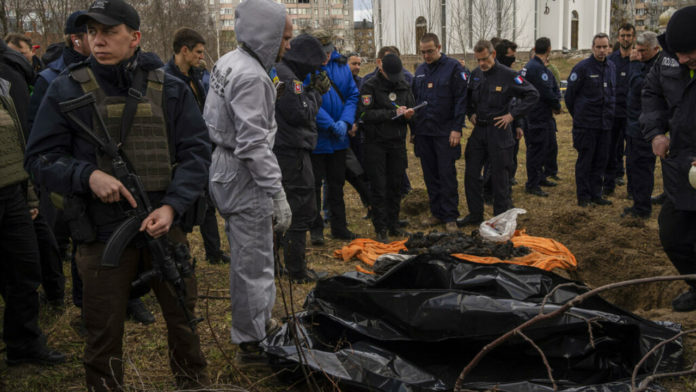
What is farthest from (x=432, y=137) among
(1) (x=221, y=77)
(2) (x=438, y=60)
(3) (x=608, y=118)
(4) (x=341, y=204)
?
(1) (x=221, y=77)

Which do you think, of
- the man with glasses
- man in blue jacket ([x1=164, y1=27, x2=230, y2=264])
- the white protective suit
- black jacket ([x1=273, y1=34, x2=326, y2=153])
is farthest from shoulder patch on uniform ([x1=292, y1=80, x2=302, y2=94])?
the man with glasses

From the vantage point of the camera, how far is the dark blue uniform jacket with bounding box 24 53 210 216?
7.73 feet

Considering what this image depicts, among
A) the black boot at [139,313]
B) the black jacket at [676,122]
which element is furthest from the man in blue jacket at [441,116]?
the black boot at [139,313]

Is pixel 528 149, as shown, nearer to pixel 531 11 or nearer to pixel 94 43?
pixel 94 43

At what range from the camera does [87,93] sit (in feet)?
7.89

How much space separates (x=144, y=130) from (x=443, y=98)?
15.2 feet

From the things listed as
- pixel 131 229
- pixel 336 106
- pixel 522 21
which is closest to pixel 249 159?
pixel 131 229

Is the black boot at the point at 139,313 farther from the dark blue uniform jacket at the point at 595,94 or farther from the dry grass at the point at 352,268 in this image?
the dark blue uniform jacket at the point at 595,94

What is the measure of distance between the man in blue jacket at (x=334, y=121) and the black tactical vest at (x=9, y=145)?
2.80 metres

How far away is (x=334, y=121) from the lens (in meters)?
5.80

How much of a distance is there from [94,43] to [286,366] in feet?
5.97

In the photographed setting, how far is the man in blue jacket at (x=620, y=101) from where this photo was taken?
7547 millimetres

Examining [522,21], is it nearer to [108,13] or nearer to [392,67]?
[392,67]

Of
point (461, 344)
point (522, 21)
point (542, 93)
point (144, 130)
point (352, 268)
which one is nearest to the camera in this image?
point (144, 130)
